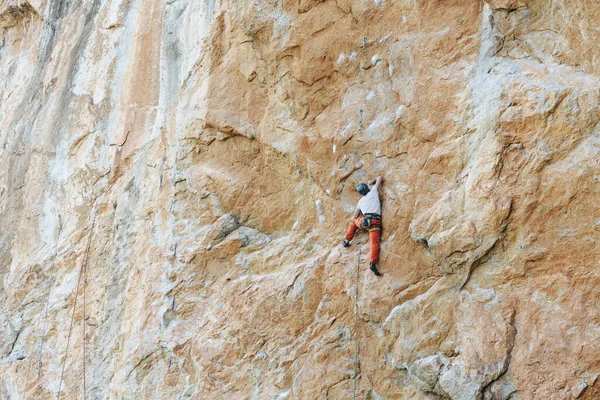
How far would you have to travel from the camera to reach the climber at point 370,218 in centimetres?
938

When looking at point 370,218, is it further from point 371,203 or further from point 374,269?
point 374,269

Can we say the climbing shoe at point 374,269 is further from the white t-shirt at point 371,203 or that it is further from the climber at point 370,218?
the white t-shirt at point 371,203

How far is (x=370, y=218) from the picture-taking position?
30.9ft

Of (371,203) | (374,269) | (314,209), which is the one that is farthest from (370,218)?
(314,209)

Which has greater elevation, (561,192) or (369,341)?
(561,192)

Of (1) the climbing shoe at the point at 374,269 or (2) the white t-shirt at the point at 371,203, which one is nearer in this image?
(1) the climbing shoe at the point at 374,269

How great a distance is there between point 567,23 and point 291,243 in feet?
14.4

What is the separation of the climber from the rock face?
0.48 ft

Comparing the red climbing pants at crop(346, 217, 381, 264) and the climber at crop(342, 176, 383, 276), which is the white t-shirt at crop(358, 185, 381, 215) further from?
the red climbing pants at crop(346, 217, 381, 264)

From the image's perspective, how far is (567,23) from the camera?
28.2ft

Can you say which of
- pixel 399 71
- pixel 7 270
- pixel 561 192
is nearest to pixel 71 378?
pixel 7 270

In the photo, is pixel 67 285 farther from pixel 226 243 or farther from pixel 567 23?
pixel 567 23

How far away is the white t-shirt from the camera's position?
31.1 ft

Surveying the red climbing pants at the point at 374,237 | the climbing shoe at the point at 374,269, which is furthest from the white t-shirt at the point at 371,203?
the climbing shoe at the point at 374,269
